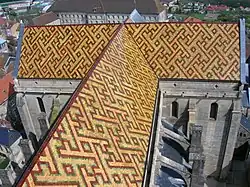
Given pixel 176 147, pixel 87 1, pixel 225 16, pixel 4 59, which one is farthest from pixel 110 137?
pixel 225 16

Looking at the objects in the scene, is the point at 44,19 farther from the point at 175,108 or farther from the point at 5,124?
the point at 175,108

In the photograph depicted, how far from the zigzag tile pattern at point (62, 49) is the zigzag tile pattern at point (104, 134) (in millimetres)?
2479

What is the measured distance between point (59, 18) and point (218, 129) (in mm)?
45080

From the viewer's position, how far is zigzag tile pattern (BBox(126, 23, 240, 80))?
13055 millimetres

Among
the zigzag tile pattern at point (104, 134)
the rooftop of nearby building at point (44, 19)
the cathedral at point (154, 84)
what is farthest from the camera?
the rooftop of nearby building at point (44, 19)

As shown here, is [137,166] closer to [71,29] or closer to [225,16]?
[71,29]

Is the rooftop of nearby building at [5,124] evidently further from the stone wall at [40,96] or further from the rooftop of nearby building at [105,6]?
the rooftop of nearby building at [105,6]

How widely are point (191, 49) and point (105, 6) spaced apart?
128 feet

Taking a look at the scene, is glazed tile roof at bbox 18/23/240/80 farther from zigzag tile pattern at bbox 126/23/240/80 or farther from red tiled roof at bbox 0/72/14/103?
red tiled roof at bbox 0/72/14/103

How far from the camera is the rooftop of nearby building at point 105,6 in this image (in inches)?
1859

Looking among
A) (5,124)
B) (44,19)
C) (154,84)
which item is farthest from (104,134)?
(44,19)

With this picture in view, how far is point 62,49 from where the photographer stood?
45.6 ft

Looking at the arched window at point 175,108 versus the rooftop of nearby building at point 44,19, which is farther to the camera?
the rooftop of nearby building at point 44,19

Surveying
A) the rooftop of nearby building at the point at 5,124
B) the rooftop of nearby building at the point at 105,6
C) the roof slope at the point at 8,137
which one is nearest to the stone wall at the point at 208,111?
the roof slope at the point at 8,137
